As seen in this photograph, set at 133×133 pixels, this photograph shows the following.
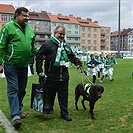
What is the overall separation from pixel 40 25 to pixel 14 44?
84425 millimetres

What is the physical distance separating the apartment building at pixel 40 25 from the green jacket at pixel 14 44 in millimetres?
82708

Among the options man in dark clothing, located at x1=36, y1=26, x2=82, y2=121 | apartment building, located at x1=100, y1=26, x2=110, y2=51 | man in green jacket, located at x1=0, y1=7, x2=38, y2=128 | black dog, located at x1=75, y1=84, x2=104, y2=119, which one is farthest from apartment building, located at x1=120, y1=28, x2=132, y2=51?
man in green jacket, located at x1=0, y1=7, x2=38, y2=128

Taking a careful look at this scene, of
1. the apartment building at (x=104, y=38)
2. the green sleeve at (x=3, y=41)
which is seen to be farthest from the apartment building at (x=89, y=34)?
the green sleeve at (x=3, y=41)

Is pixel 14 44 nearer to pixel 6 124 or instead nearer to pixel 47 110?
pixel 6 124

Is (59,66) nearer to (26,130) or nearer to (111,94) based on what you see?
(26,130)

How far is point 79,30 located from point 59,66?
95736 millimetres

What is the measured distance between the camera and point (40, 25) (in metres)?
87.8

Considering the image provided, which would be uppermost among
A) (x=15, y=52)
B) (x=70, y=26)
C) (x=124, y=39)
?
(x=70, y=26)

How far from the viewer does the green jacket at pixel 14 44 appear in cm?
475

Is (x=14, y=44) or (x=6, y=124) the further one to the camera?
(x=6, y=124)

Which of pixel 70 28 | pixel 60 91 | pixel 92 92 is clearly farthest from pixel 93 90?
pixel 70 28

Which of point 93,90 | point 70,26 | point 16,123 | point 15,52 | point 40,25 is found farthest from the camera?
point 70,26

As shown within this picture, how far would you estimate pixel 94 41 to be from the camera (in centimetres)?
11000

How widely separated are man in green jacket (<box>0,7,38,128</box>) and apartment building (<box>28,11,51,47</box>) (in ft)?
271
